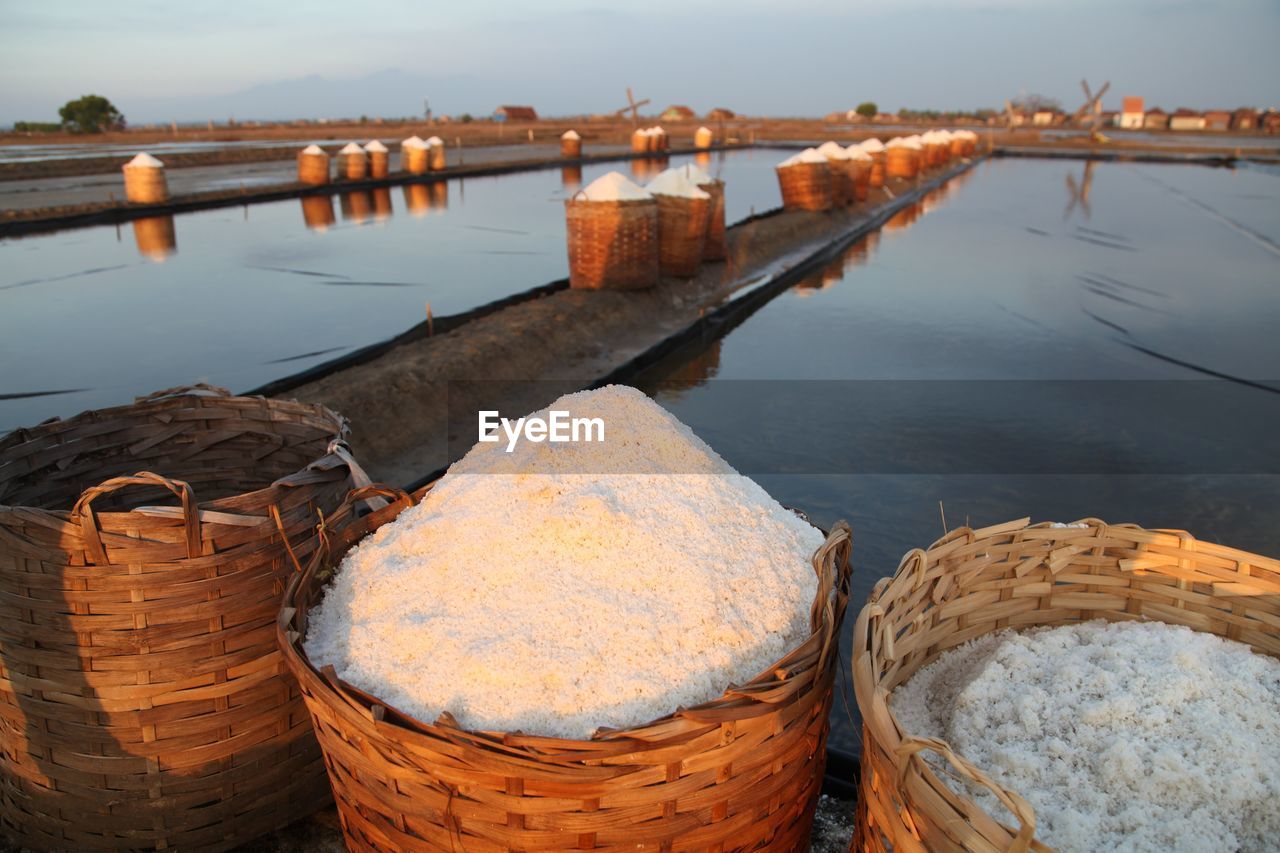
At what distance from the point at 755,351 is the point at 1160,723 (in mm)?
4907

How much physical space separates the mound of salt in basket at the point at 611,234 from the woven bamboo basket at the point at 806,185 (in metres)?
5.39

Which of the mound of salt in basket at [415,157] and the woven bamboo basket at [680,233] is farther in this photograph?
the mound of salt in basket at [415,157]

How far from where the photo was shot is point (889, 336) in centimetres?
622

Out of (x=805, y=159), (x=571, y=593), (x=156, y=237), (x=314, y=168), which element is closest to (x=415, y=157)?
(x=314, y=168)

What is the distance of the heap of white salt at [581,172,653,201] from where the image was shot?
619 centimetres

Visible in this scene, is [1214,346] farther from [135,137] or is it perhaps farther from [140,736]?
[135,137]

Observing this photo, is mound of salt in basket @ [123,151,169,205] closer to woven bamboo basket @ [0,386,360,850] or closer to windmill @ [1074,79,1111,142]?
woven bamboo basket @ [0,386,360,850]

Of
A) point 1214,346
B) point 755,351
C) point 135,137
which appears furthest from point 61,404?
point 135,137

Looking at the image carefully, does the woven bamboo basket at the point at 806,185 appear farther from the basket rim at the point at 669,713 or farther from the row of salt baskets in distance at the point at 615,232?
the basket rim at the point at 669,713

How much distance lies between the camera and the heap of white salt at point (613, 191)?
6191 millimetres

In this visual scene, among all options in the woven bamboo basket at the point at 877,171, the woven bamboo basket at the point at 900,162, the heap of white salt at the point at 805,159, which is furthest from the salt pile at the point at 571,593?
the woven bamboo basket at the point at 900,162

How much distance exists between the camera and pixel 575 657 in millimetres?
1089

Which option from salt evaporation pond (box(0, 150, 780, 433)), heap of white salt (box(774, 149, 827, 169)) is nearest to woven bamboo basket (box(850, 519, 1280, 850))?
salt evaporation pond (box(0, 150, 780, 433))

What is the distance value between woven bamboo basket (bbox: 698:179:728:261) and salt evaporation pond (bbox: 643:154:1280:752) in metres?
0.79
